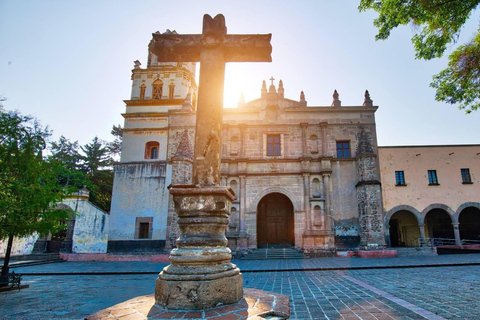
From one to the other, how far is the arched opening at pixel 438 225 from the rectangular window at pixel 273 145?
13922 mm

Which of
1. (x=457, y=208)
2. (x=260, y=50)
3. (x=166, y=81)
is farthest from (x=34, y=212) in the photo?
(x=457, y=208)

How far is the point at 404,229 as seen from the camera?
22.6m

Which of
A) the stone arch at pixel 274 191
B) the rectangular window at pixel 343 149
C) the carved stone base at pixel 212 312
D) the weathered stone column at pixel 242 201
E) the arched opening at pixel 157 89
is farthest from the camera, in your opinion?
the arched opening at pixel 157 89

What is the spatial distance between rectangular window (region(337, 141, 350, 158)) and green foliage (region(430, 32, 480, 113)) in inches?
373

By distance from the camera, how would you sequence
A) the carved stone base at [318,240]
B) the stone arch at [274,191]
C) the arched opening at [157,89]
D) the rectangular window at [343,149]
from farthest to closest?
the arched opening at [157,89] < the rectangular window at [343,149] < the stone arch at [274,191] < the carved stone base at [318,240]

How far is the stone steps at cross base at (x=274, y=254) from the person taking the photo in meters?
16.1

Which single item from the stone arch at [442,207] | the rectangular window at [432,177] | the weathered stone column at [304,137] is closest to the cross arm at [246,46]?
the weathered stone column at [304,137]

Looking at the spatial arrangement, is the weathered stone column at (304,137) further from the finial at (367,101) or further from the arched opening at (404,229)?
the arched opening at (404,229)

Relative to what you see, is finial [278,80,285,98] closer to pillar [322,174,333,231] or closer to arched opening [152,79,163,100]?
pillar [322,174,333,231]

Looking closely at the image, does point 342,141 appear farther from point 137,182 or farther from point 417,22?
point 137,182

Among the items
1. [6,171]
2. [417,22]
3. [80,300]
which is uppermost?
[417,22]

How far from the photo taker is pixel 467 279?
25.7 feet

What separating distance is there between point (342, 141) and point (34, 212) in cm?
1732

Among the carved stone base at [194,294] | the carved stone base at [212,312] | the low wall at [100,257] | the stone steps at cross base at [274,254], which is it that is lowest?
the low wall at [100,257]
